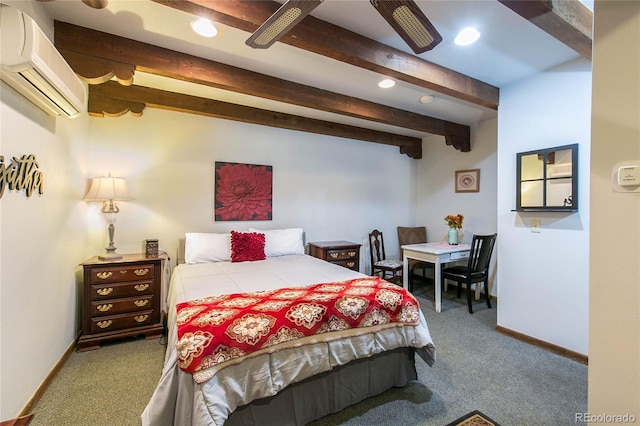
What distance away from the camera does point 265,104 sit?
3455 mm

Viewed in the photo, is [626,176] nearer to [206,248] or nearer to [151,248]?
[206,248]

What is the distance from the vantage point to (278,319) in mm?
1575

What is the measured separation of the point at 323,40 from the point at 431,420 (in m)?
2.53

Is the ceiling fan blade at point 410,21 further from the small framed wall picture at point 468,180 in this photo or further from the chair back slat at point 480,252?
the small framed wall picture at point 468,180

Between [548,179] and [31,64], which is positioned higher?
[31,64]

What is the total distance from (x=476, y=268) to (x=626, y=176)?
2781 mm

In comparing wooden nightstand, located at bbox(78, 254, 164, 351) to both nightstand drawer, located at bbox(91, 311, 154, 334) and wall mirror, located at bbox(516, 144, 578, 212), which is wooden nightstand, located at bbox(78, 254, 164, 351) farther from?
wall mirror, located at bbox(516, 144, 578, 212)

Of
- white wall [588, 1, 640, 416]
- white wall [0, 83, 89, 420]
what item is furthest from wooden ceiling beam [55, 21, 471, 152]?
white wall [588, 1, 640, 416]

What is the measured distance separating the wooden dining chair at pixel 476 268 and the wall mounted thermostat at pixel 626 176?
243 centimetres

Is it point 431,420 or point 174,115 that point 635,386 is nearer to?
point 431,420

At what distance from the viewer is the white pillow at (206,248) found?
3082mm

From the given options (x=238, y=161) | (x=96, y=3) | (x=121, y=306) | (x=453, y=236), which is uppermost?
(x=96, y=3)

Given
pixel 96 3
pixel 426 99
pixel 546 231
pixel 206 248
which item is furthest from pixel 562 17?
pixel 206 248

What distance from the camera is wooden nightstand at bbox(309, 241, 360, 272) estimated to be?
388 cm
